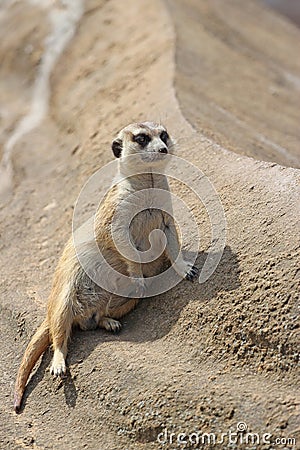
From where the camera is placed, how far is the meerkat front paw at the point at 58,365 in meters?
4.19

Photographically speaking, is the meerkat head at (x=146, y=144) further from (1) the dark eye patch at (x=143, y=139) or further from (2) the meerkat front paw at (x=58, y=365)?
(2) the meerkat front paw at (x=58, y=365)

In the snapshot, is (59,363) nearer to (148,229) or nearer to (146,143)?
(148,229)

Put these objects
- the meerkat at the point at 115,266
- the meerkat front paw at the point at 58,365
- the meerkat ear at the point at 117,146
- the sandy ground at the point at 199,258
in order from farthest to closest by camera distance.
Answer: the meerkat ear at the point at 117,146, the meerkat at the point at 115,266, the meerkat front paw at the point at 58,365, the sandy ground at the point at 199,258

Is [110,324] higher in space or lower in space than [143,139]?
lower

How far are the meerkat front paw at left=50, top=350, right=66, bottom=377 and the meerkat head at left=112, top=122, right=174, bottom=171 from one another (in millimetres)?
1285

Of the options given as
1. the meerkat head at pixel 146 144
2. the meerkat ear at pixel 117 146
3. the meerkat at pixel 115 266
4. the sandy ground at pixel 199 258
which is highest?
the meerkat head at pixel 146 144

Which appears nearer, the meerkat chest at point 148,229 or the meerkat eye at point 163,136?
the meerkat chest at point 148,229

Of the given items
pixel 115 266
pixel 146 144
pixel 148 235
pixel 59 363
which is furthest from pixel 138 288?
pixel 146 144

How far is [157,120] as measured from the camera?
6234 mm

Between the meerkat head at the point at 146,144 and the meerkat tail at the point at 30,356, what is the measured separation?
47.1 inches

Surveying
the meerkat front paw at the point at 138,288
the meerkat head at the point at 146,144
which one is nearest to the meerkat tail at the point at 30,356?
the meerkat front paw at the point at 138,288

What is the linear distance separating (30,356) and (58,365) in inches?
9.1

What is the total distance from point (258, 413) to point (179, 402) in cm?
45

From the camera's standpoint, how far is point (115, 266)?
4.48 metres
